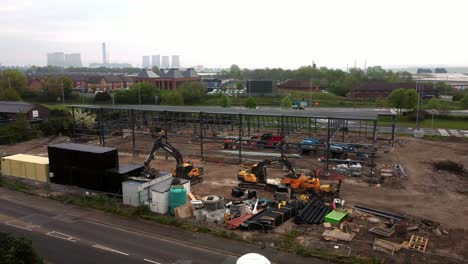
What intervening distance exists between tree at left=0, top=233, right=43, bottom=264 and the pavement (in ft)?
10.7

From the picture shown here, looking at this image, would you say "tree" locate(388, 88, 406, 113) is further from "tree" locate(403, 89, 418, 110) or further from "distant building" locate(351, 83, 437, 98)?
"distant building" locate(351, 83, 437, 98)

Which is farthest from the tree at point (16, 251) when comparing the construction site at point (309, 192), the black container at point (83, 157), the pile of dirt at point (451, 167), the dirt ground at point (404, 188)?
the pile of dirt at point (451, 167)

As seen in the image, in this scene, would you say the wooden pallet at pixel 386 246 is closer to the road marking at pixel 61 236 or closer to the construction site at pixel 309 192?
the construction site at pixel 309 192

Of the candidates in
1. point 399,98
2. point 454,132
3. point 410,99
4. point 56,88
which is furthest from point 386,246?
point 56,88

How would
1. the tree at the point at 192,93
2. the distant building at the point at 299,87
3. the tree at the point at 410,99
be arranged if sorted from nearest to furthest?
1. the tree at the point at 410,99
2. the tree at the point at 192,93
3. the distant building at the point at 299,87

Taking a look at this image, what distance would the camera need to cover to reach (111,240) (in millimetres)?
15367

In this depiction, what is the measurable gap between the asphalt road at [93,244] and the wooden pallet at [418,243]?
6.65 metres

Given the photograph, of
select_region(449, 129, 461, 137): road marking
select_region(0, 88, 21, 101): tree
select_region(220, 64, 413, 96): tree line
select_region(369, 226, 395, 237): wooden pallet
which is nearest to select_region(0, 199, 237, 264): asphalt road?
select_region(369, 226, 395, 237): wooden pallet

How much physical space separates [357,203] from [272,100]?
50.5 metres

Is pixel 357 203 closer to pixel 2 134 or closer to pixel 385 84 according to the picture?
pixel 2 134

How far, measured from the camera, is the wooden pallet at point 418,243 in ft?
47.4

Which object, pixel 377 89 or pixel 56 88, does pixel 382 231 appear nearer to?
pixel 377 89

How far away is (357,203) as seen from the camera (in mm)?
19797

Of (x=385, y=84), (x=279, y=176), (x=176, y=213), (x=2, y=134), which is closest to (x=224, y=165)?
(x=279, y=176)
